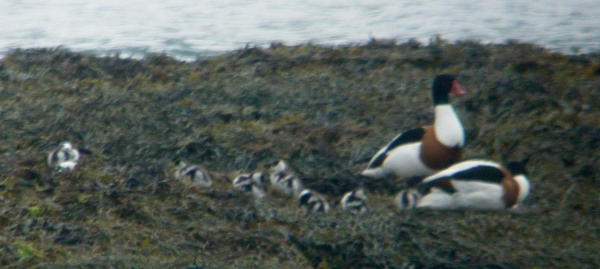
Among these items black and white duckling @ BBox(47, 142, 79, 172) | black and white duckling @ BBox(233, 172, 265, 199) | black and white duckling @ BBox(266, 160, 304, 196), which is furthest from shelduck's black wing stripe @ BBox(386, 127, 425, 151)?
black and white duckling @ BBox(47, 142, 79, 172)

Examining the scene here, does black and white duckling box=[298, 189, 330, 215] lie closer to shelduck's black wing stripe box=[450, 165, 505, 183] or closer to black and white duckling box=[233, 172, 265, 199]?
black and white duckling box=[233, 172, 265, 199]

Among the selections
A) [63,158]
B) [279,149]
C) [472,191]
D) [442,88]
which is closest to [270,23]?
[279,149]

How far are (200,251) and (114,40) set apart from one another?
311 inches

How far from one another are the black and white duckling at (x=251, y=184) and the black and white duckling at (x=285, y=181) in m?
0.10

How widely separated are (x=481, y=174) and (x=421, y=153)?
2.19 ft

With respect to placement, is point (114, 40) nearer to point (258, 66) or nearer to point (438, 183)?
point (258, 66)

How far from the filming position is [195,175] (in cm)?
567

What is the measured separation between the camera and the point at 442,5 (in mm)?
14297

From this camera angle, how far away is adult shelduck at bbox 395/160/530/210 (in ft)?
17.2

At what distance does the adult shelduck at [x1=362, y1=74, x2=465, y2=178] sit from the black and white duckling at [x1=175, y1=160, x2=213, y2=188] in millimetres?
1148

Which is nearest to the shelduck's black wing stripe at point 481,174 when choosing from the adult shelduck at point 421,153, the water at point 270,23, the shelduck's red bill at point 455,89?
the adult shelduck at point 421,153

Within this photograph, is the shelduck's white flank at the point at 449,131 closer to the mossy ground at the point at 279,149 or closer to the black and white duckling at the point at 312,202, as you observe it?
the mossy ground at the point at 279,149

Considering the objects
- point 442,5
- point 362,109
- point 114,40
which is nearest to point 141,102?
point 362,109

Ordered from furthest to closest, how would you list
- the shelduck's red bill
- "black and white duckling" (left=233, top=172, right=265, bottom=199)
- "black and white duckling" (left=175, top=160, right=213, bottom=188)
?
the shelduck's red bill → "black and white duckling" (left=175, top=160, right=213, bottom=188) → "black and white duckling" (left=233, top=172, right=265, bottom=199)
